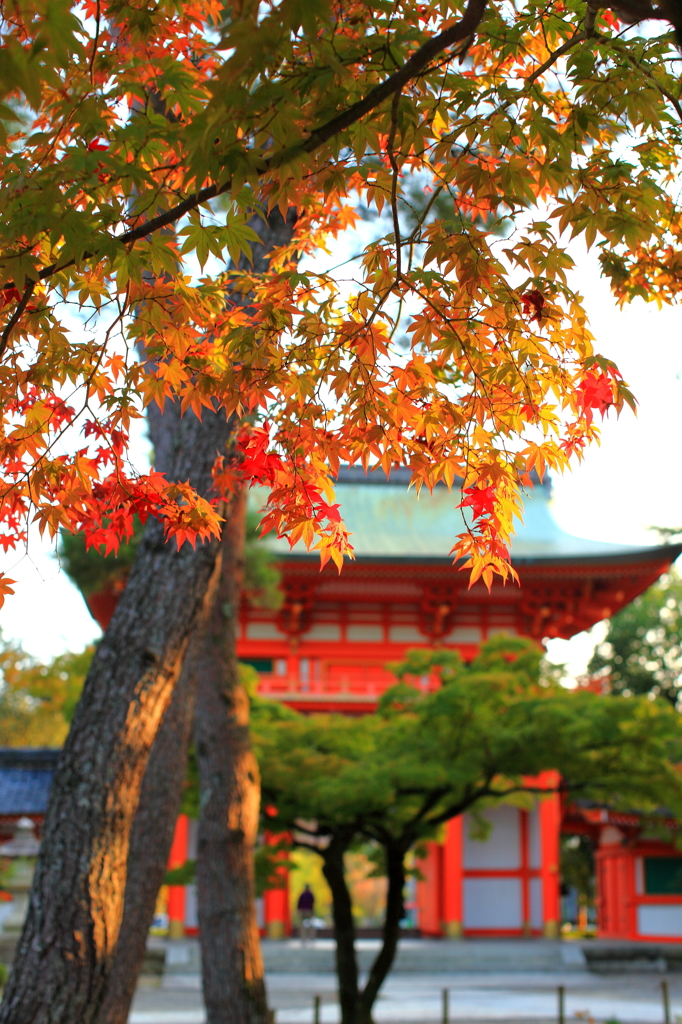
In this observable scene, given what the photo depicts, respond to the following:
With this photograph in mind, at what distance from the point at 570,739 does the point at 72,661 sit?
250 inches

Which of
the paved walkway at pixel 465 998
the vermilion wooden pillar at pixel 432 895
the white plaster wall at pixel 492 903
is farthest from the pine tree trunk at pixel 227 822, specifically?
the white plaster wall at pixel 492 903

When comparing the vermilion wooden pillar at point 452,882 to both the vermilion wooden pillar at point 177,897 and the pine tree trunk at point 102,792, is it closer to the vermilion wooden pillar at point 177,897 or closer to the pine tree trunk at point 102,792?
the vermilion wooden pillar at point 177,897

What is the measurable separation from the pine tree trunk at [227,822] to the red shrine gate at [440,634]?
29.2 ft

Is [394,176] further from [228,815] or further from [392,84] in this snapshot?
[228,815]

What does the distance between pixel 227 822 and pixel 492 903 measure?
1138 centimetres

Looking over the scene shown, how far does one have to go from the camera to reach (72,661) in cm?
1141

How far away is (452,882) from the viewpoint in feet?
50.6

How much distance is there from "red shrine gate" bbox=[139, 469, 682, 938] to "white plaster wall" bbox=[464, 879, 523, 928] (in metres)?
0.02

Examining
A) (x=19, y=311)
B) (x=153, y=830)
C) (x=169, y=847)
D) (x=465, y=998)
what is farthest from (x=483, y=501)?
(x=465, y=998)

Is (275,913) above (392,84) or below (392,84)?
below

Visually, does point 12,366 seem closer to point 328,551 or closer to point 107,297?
point 107,297

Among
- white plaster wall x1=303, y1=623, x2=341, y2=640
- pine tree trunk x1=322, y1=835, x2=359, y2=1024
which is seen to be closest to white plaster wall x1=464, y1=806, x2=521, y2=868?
white plaster wall x1=303, y1=623, x2=341, y2=640

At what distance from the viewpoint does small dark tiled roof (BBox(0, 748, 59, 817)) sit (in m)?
10.8

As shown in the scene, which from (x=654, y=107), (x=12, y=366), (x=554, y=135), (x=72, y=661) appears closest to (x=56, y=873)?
(x=12, y=366)
